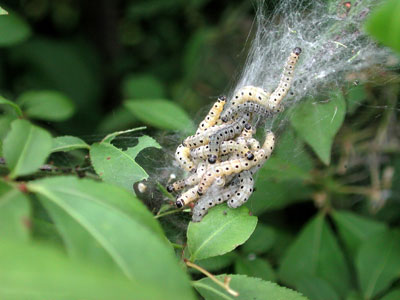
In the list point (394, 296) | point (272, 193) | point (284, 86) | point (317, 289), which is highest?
point (284, 86)

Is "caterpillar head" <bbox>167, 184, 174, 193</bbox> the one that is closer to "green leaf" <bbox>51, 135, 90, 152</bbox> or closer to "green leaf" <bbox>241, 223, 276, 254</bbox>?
"green leaf" <bbox>51, 135, 90, 152</bbox>

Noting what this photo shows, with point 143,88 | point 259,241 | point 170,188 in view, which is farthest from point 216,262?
point 143,88

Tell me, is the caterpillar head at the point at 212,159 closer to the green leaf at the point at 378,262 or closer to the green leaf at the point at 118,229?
the green leaf at the point at 118,229

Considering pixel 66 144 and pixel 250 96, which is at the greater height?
pixel 250 96

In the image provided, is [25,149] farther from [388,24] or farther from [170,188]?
[388,24]

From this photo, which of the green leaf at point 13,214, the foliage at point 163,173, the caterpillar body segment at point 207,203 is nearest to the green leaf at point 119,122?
the foliage at point 163,173

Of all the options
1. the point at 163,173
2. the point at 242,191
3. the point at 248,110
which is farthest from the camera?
the point at 163,173
